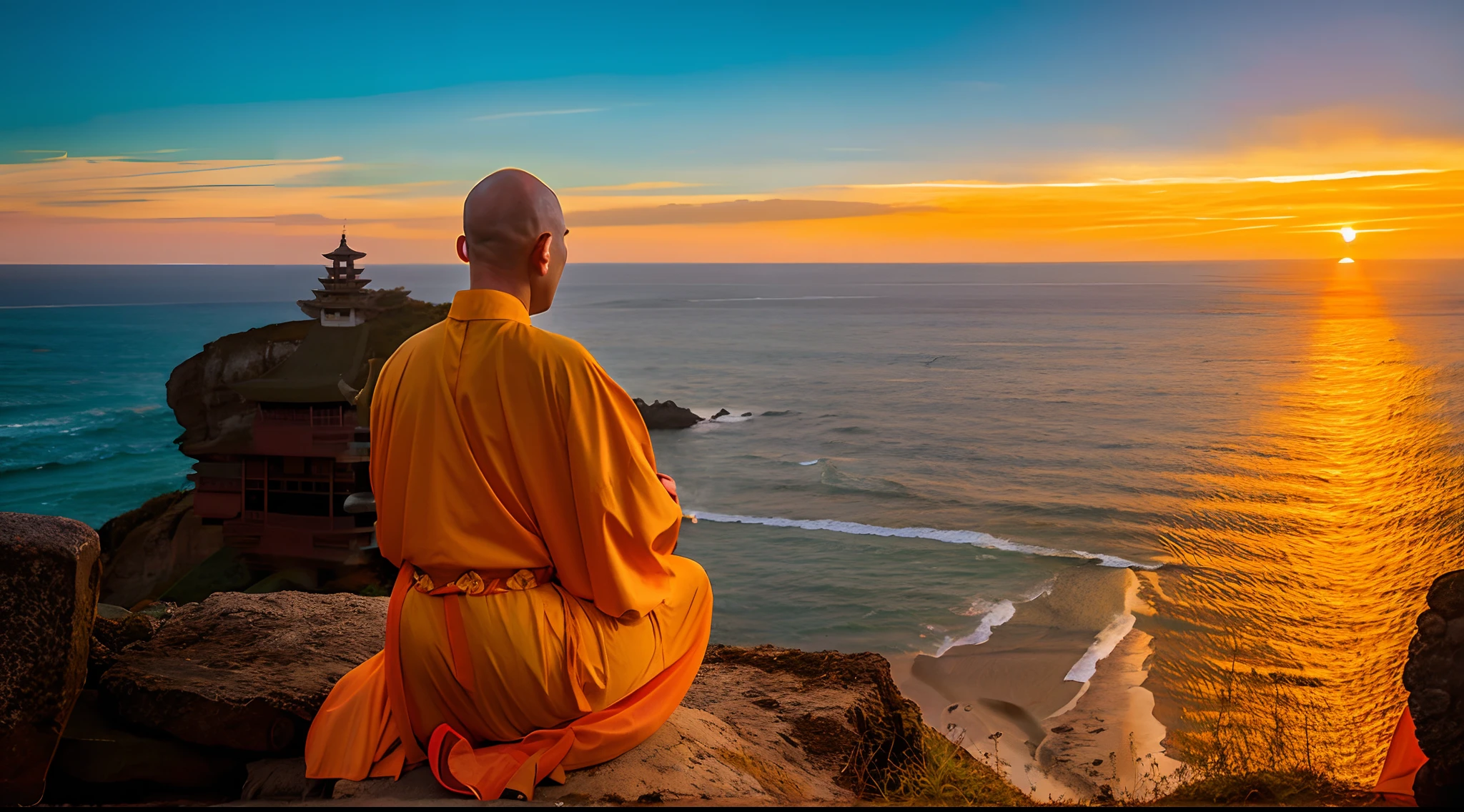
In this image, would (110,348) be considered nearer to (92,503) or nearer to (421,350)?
(92,503)

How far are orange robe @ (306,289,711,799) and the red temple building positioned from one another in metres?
12.9

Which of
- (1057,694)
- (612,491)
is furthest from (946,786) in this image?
(1057,694)

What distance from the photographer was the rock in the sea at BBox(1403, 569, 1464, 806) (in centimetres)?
296

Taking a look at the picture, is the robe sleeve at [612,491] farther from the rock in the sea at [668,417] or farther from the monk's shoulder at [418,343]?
the rock in the sea at [668,417]

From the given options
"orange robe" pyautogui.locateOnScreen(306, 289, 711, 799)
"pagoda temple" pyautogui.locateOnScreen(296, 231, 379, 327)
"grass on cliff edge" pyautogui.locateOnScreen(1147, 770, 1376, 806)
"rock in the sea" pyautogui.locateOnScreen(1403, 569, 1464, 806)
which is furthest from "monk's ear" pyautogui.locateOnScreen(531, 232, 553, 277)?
"pagoda temple" pyautogui.locateOnScreen(296, 231, 379, 327)

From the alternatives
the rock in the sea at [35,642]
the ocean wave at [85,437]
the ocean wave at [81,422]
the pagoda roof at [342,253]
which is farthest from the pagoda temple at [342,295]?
the ocean wave at [81,422]

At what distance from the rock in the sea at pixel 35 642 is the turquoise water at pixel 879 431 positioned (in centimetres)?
1368

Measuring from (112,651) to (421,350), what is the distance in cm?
228

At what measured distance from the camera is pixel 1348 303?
327ft

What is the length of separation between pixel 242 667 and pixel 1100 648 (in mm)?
13668

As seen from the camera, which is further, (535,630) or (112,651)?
(112,651)

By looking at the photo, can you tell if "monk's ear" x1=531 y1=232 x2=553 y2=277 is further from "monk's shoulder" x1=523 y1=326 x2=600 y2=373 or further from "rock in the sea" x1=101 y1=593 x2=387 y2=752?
"rock in the sea" x1=101 y1=593 x2=387 y2=752

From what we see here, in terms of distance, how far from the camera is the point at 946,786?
13.3 feet

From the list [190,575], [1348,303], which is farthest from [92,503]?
[1348,303]
